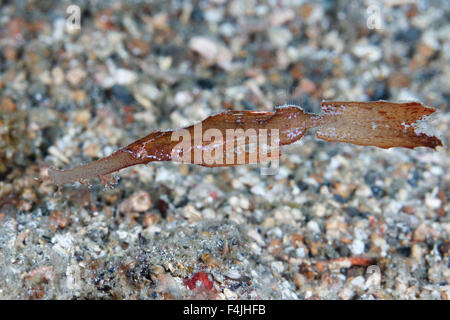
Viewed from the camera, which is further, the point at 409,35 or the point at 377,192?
the point at 409,35

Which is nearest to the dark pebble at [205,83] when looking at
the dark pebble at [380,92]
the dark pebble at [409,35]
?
the dark pebble at [380,92]

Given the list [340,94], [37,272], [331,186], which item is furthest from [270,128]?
[340,94]

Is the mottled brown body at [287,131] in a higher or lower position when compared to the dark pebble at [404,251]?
higher

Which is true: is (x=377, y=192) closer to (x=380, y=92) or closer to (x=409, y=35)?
(x=380, y=92)

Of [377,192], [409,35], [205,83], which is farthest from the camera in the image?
[409,35]

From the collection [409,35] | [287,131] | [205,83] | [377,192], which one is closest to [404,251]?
[377,192]

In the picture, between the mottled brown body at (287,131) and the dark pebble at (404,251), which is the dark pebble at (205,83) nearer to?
the mottled brown body at (287,131)

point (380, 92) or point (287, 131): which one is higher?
point (380, 92)

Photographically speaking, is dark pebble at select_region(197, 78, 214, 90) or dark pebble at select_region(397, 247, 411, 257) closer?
dark pebble at select_region(397, 247, 411, 257)

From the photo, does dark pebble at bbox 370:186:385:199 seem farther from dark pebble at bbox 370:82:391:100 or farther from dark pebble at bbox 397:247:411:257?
dark pebble at bbox 370:82:391:100

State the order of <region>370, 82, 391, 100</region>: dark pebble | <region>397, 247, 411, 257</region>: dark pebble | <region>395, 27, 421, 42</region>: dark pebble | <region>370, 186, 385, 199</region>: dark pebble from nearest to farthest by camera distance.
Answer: <region>397, 247, 411, 257</region>: dark pebble
<region>370, 186, 385, 199</region>: dark pebble
<region>370, 82, 391, 100</region>: dark pebble
<region>395, 27, 421, 42</region>: dark pebble

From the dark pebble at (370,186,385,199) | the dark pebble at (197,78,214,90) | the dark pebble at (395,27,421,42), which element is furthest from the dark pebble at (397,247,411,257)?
the dark pebble at (395,27,421,42)
